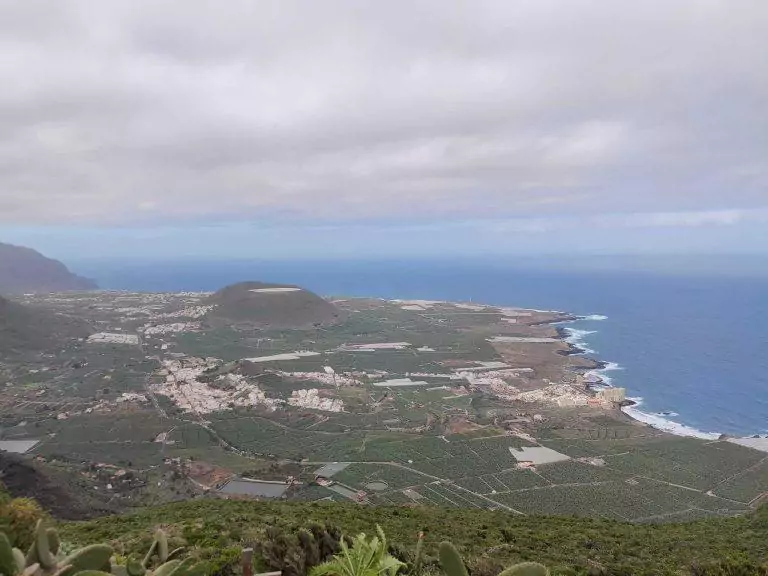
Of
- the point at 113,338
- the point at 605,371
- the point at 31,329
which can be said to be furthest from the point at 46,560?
the point at 113,338

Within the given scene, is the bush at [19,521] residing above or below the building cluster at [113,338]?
above

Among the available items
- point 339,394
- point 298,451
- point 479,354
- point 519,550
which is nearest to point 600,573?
point 519,550

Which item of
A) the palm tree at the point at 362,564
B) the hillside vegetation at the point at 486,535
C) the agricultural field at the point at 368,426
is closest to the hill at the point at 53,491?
the agricultural field at the point at 368,426

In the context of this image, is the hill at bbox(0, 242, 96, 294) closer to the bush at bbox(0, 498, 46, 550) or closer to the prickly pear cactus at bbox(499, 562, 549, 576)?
the bush at bbox(0, 498, 46, 550)

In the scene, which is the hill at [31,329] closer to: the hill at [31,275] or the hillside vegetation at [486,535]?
the hillside vegetation at [486,535]

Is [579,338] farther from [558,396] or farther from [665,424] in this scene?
[665,424]

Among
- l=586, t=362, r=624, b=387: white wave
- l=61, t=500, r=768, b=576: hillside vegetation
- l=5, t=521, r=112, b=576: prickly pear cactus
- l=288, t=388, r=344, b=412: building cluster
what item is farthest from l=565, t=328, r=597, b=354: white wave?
l=5, t=521, r=112, b=576: prickly pear cactus

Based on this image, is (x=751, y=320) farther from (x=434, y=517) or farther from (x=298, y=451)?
(x=434, y=517)
